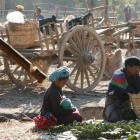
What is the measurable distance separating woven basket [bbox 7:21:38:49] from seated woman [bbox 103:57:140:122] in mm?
3779

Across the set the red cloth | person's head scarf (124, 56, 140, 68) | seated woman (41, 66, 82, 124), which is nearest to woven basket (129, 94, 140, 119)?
person's head scarf (124, 56, 140, 68)

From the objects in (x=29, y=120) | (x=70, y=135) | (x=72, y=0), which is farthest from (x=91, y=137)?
(x=72, y=0)

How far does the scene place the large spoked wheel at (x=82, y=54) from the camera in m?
9.70

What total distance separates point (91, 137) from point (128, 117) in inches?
39.8

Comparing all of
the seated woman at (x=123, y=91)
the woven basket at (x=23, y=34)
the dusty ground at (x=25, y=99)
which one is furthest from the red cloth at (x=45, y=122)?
the woven basket at (x=23, y=34)

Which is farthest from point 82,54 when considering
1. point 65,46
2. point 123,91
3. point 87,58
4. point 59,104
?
point 59,104

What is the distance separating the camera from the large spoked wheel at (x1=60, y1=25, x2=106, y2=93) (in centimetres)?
970

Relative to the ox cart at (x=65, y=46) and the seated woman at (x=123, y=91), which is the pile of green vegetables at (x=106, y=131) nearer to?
the seated woman at (x=123, y=91)

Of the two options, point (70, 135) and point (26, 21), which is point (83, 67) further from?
point (70, 135)

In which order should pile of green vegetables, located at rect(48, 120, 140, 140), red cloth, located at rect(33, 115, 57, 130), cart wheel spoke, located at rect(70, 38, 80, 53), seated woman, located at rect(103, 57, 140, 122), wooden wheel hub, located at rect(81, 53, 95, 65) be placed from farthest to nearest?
wooden wheel hub, located at rect(81, 53, 95, 65), cart wheel spoke, located at rect(70, 38, 80, 53), seated woman, located at rect(103, 57, 140, 122), red cloth, located at rect(33, 115, 57, 130), pile of green vegetables, located at rect(48, 120, 140, 140)

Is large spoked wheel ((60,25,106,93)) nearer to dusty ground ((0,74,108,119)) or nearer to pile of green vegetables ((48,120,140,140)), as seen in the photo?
dusty ground ((0,74,108,119))

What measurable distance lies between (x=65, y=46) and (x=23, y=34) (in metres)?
1.04

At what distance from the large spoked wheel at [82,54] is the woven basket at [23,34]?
2.68ft

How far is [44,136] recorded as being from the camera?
5.97 metres
